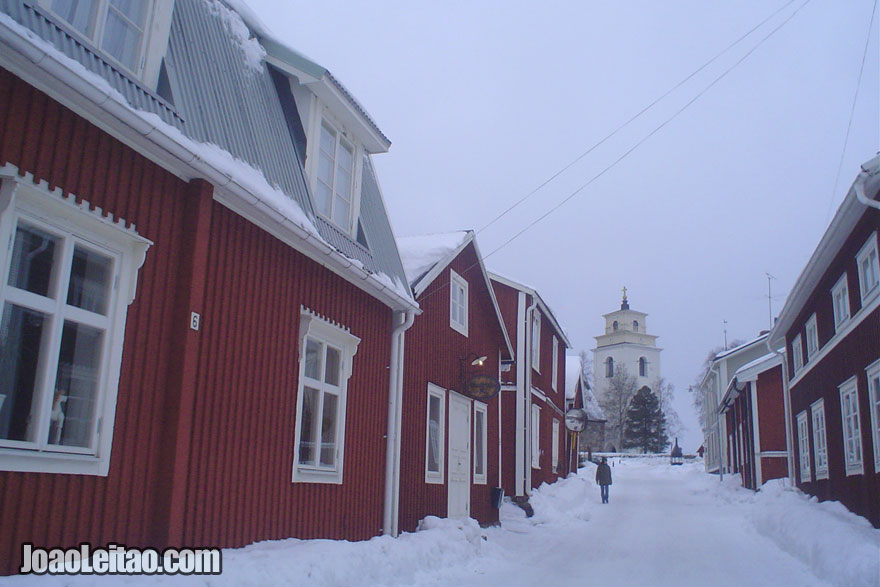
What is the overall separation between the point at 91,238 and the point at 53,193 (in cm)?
48

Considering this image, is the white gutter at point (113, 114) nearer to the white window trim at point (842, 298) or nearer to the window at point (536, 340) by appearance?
the white window trim at point (842, 298)

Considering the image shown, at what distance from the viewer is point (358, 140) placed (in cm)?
1035

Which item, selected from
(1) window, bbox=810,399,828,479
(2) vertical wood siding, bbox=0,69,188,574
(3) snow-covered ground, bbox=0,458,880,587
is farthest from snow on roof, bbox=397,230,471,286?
(1) window, bbox=810,399,828,479

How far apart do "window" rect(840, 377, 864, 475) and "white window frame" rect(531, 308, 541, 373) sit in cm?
1026

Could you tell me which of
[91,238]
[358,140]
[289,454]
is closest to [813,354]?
[358,140]

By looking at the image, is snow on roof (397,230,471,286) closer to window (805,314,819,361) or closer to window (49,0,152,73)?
window (49,0,152,73)

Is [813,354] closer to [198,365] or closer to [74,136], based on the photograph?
[198,365]

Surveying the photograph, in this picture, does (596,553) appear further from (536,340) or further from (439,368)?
(536,340)

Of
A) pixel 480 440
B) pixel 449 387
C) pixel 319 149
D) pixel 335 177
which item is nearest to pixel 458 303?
pixel 449 387

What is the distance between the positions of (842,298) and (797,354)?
5.63 metres

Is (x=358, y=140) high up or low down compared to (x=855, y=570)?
up

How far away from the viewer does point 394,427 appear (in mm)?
10891

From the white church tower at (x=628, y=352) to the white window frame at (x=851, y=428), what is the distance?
7245 cm

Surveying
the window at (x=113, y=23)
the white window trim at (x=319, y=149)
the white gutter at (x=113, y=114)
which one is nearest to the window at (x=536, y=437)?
the white window trim at (x=319, y=149)
